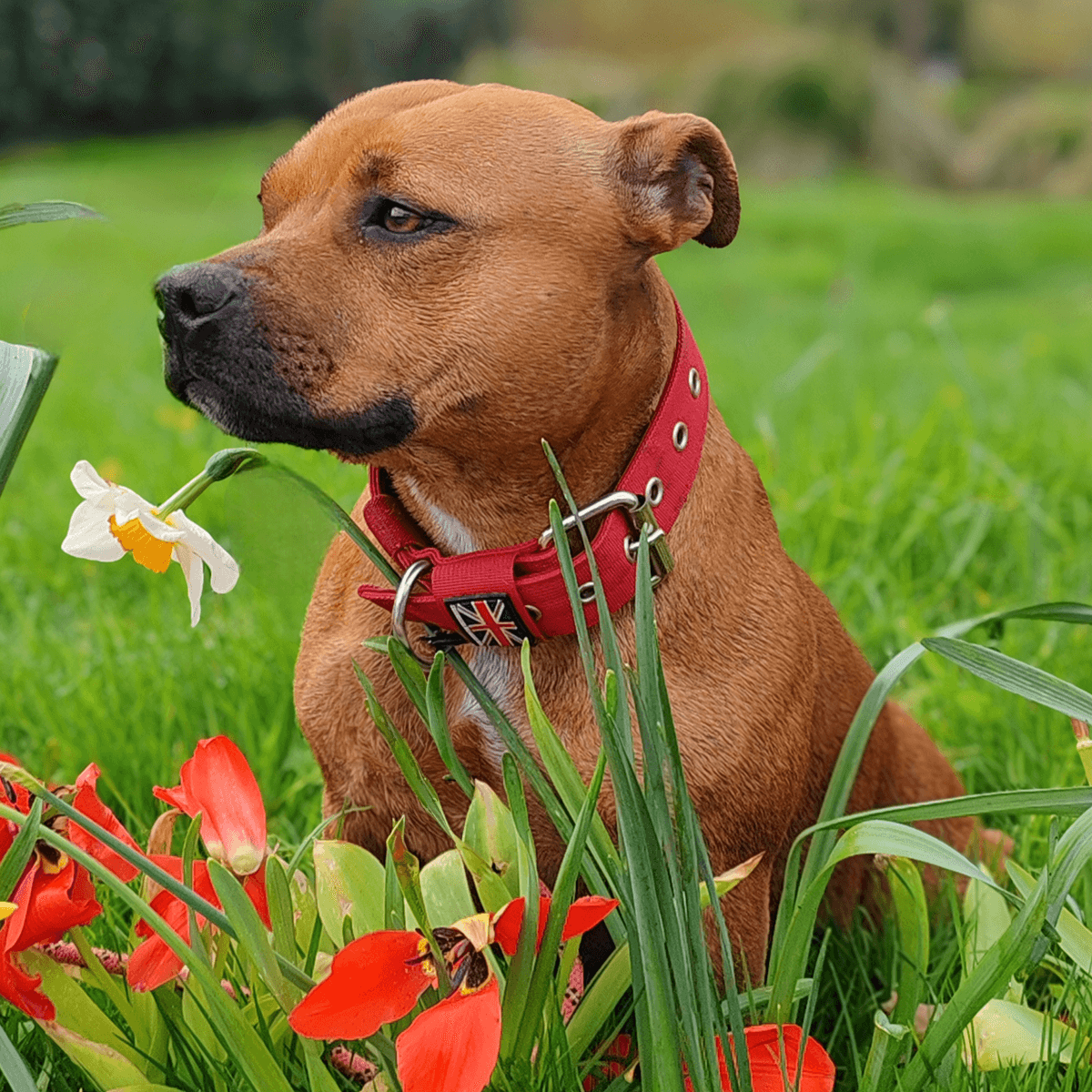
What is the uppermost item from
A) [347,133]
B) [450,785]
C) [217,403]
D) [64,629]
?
[347,133]

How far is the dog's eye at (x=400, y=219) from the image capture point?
1.62 metres

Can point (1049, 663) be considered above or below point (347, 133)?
below

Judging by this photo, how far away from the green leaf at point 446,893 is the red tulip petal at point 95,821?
301 millimetres

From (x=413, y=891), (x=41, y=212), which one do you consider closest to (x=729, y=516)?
(x=413, y=891)

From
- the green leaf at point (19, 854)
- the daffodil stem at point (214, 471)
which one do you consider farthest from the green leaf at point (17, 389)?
the green leaf at point (19, 854)

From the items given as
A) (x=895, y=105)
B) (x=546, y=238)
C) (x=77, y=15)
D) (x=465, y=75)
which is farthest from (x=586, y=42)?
(x=546, y=238)

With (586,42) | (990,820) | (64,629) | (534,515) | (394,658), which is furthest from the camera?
(586,42)

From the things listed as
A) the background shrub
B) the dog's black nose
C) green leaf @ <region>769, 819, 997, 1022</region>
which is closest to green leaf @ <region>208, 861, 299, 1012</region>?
green leaf @ <region>769, 819, 997, 1022</region>

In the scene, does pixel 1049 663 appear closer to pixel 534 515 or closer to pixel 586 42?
pixel 534 515

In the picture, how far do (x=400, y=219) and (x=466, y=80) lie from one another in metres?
13.7

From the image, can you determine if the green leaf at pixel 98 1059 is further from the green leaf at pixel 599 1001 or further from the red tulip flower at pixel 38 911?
the green leaf at pixel 599 1001

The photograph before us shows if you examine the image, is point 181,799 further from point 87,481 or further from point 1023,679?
point 1023,679

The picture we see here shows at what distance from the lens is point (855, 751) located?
65.2 inches

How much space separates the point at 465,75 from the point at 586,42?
3.62 metres
